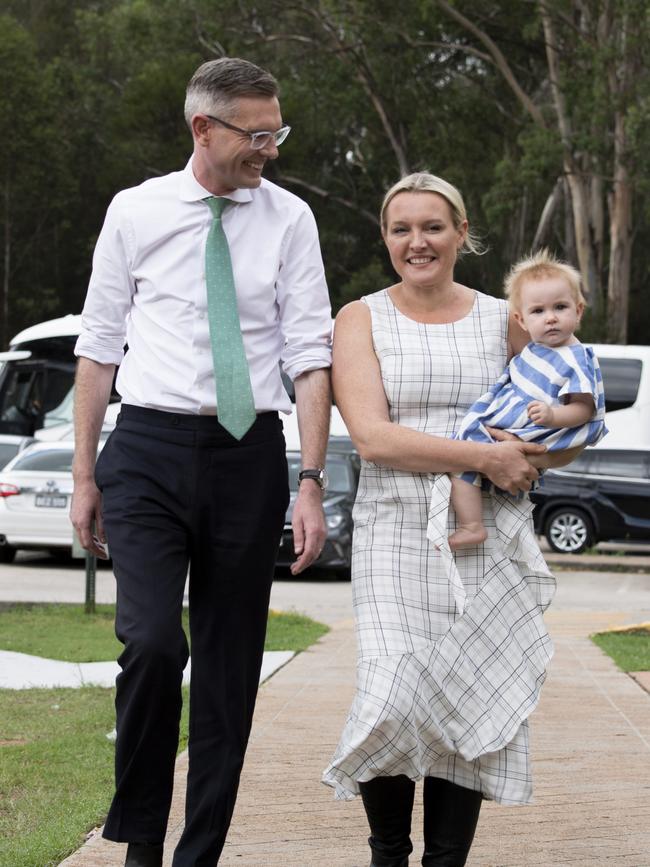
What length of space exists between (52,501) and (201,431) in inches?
512

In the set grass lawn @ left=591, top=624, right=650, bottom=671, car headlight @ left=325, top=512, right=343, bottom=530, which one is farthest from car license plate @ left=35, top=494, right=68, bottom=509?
grass lawn @ left=591, top=624, right=650, bottom=671

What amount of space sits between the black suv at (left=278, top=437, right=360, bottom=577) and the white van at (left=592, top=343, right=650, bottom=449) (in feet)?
24.1

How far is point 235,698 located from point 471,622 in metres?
0.64

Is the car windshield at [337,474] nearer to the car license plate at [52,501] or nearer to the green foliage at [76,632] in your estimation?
the car license plate at [52,501]

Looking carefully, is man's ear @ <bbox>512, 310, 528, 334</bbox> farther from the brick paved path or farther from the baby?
the brick paved path

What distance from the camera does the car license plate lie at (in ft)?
54.0

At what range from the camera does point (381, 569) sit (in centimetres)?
381

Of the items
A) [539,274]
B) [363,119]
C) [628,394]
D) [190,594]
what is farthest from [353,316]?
[363,119]

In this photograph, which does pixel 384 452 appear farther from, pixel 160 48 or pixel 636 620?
pixel 160 48

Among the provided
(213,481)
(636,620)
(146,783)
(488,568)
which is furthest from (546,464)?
(636,620)

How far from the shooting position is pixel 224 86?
12.4ft

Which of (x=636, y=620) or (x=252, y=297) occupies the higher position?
(x=252, y=297)

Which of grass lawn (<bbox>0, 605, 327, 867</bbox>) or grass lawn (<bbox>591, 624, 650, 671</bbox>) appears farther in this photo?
grass lawn (<bbox>591, 624, 650, 671</bbox>)

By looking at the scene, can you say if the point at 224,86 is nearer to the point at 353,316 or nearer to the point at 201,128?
the point at 201,128
